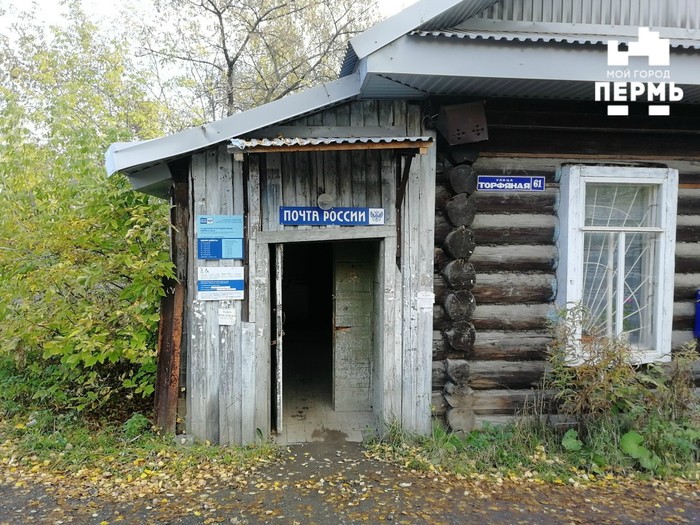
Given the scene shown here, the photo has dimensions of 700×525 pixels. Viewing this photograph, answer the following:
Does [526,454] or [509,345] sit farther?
[509,345]

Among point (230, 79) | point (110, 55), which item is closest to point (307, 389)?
point (230, 79)

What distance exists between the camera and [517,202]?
5.31 metres

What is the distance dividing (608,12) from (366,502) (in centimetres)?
552

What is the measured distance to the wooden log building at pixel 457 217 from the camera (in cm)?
497

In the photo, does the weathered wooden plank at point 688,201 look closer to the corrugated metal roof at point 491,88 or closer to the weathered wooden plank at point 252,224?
the corrugated metal roof at point 491,88

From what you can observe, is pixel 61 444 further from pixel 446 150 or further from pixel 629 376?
pixel 629 376

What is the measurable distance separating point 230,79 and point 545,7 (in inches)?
413

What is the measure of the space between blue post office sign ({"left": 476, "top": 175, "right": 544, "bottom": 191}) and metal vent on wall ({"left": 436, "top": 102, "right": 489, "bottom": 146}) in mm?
471

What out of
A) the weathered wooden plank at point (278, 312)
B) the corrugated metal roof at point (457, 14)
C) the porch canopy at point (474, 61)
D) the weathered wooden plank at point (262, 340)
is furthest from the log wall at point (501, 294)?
the weathered wooden plank at point (262, 340)

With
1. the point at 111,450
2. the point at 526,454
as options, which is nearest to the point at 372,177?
the point at 526,454

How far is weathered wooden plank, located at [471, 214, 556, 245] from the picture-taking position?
5301mm

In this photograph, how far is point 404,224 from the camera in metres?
5.18

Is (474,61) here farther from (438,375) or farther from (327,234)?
(438,375)

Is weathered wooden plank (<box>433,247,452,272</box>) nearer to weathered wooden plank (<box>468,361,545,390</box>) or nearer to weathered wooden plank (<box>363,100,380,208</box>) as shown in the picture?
weathered wooden plank (<box>363,100,380,208</box>)
